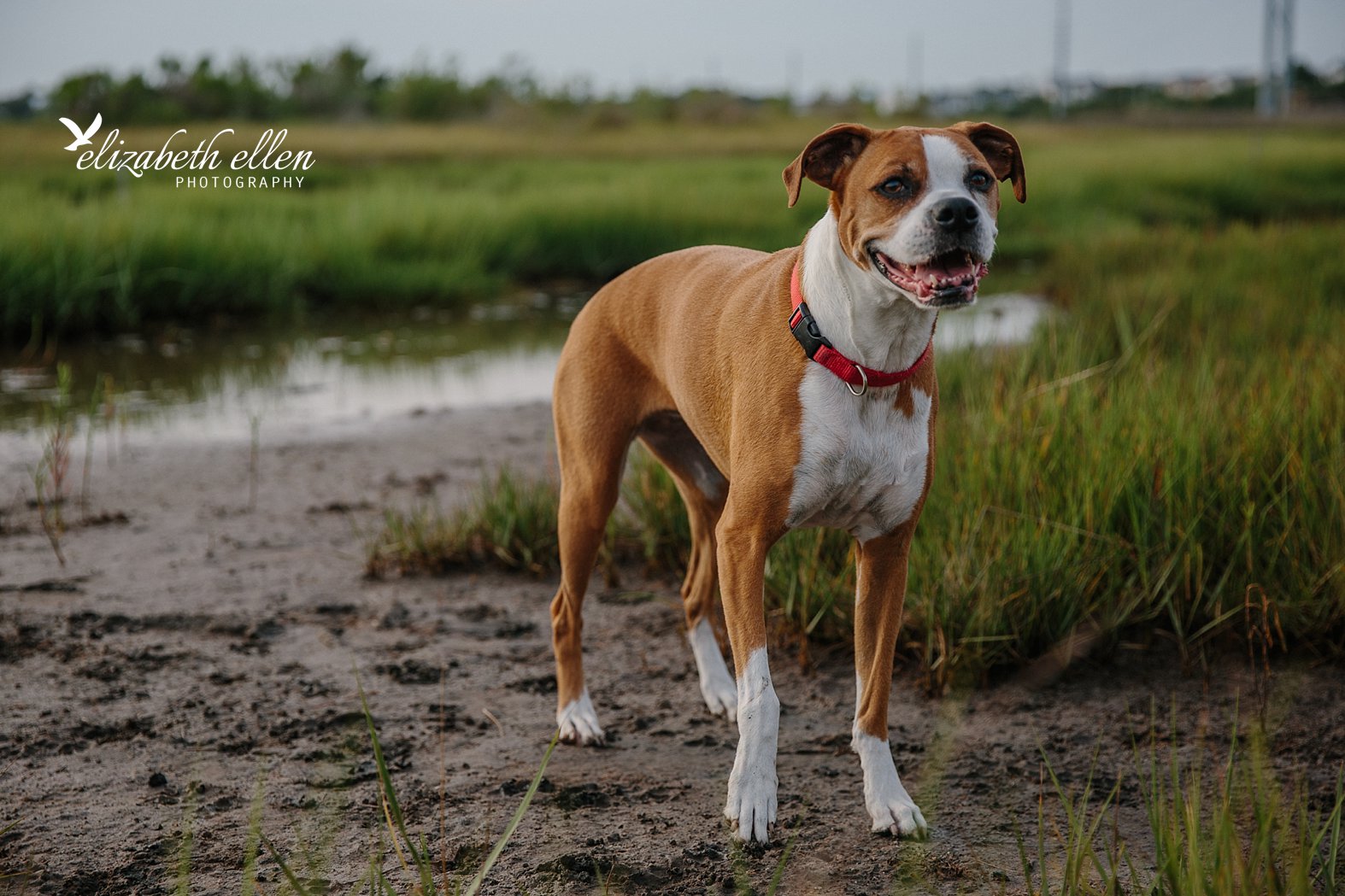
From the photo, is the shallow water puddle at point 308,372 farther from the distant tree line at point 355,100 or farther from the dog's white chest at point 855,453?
the distant tree line at point 355,100

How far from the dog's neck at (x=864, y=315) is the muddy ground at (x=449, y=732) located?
1.09m

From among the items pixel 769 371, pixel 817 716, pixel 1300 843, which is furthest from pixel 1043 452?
pixel 1300 843

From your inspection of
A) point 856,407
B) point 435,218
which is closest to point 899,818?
point 856,407

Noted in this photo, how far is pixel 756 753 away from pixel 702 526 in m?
1.09

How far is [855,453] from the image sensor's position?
2.89 meters

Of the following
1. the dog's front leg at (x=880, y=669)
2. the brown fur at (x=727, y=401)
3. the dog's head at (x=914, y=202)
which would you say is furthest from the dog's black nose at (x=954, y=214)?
the dog's front leg at (x=880, y=669)

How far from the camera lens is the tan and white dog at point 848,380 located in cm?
276

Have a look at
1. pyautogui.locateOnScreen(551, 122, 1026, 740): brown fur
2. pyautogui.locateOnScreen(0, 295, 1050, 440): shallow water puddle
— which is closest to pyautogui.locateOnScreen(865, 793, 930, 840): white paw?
pyautogui.locateOnScreen(551, 122, 1026, 740): brown fur

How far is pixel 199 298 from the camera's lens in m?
10.9

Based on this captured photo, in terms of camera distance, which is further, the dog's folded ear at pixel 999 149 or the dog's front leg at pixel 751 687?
the dog's folded ear at pixel 999 149

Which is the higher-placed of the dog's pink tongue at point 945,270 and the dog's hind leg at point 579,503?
the dog's pink tongue at point 945,270

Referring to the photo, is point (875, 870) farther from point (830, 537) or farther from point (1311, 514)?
point (1311, 514)

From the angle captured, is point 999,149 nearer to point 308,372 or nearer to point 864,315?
point 864,315

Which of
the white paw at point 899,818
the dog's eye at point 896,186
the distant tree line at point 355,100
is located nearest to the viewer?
the dog's eye at point 896,186
